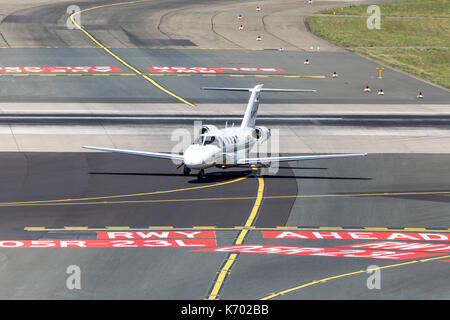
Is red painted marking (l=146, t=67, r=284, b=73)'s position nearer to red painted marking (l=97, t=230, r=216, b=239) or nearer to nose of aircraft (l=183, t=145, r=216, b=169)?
nose of aircraft (l=183, t=145, r=216, b=169)

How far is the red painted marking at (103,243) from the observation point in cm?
4050

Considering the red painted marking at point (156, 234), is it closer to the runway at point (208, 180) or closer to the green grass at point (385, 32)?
the runway at point (208, 180)

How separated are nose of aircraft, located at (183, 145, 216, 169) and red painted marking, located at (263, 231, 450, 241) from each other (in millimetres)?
11020

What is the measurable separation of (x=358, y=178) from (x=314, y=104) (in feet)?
102

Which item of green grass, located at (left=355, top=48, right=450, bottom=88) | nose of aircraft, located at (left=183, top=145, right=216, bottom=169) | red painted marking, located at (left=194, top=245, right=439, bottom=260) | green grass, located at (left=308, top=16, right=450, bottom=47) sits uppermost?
green grass, located at (left=308, top=16, right=450, bottom=47)

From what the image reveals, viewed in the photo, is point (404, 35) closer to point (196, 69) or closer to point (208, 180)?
point (196, 69)

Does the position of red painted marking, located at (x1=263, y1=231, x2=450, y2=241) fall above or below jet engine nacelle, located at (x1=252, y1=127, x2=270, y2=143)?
below

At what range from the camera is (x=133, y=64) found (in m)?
104

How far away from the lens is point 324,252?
40.2 metres

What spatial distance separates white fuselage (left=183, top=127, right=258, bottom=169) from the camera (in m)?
53.8

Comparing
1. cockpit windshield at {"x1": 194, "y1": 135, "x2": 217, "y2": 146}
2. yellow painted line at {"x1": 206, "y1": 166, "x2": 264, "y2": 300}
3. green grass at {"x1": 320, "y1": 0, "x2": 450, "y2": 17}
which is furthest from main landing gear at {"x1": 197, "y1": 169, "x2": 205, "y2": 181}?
green grass at {"x1": 320, "y1": 0, "x2": 450, "y2": 17}

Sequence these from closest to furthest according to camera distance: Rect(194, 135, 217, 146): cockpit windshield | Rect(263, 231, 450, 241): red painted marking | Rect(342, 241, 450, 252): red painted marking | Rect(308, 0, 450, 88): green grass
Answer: Rect(342, 241, 450, 252): red painted marking, Rect(263, 231, 450, 241): red painted marking, Rect(194, 135, 217, 146): cockpit windshield, Rect(308, 0, 450, 88): green grass

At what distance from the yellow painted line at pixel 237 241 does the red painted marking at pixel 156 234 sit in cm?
145

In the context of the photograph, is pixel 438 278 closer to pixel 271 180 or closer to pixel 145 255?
pixel 145 255
